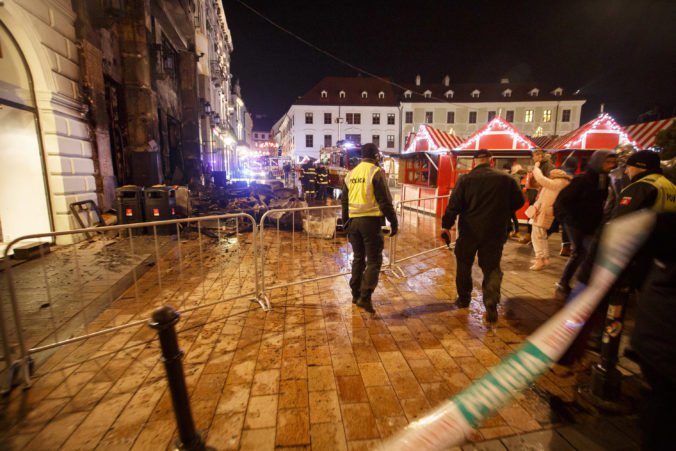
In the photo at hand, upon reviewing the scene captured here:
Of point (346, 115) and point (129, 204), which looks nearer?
point (129, 204)

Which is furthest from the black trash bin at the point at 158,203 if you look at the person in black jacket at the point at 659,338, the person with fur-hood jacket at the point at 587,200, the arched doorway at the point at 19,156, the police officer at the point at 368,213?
the person in black jacket at the point at 659,338

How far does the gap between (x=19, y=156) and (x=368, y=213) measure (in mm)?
7688

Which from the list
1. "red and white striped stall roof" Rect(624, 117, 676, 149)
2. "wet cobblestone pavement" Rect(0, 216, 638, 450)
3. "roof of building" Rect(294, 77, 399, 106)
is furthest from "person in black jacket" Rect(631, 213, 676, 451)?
"roof of building" Rect(294, 77, 399, 106)

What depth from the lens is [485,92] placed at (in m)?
47.4

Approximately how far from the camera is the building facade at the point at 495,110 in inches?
1777

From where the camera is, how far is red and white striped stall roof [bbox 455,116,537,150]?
9406 millimetres

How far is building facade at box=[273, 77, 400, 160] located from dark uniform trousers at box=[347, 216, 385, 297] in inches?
1764

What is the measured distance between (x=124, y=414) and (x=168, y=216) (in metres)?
6.57

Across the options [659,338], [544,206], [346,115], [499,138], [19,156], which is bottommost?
[659,338]

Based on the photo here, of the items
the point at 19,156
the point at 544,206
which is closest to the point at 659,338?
the point at 544,206

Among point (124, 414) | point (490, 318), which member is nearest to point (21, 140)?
point (124, 414)

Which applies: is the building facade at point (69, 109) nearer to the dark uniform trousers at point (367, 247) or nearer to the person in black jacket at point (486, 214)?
the dark uniform trousers at point (367, 247)

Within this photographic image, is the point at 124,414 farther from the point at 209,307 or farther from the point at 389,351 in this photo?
the point at 389,351

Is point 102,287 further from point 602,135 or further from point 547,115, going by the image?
point 547,115
